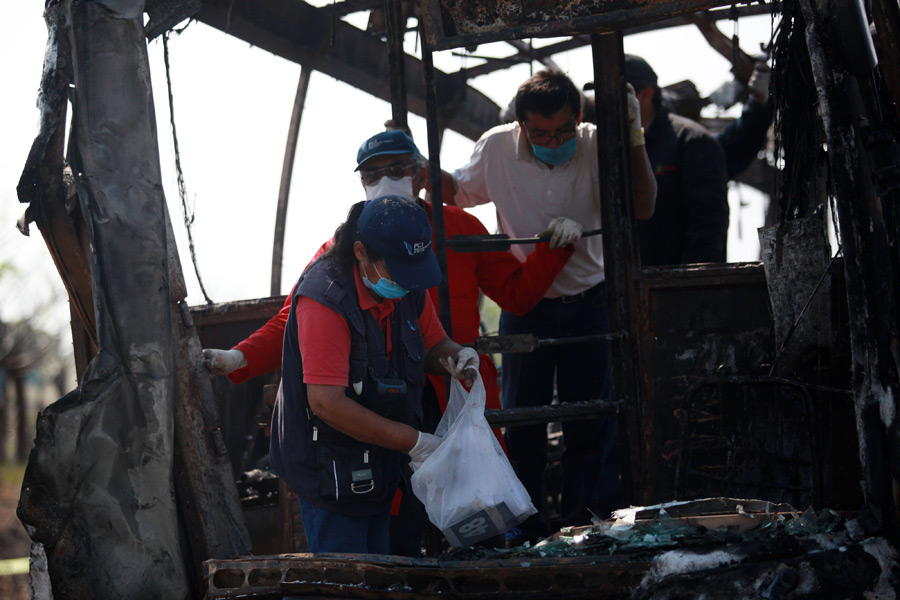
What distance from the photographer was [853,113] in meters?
2.24

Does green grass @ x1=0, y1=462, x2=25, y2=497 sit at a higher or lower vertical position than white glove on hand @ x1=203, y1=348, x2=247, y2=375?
lower

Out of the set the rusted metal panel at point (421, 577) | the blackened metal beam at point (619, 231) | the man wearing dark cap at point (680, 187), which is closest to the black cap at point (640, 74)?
the man wearing dark cap at point (680, 187)

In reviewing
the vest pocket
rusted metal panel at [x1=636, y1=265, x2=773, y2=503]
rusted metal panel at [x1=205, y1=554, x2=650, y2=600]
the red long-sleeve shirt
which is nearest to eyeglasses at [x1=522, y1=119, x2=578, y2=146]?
the red long-sleeve shirt

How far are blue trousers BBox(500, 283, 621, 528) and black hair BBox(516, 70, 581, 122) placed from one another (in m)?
0.83

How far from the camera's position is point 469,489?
100 inches

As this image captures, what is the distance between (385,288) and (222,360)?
2.35 ft

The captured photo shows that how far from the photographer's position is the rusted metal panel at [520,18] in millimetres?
3131

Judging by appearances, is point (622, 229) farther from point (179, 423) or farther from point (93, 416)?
point (93, 416)

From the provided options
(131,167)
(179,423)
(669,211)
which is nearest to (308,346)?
(179,423)

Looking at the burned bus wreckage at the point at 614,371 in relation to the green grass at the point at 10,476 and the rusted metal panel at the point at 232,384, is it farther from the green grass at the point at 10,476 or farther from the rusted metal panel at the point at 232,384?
the green grass at the point at 10,476

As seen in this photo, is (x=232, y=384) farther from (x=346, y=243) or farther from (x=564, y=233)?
(x=564, y=233)

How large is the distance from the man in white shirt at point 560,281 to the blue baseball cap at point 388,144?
1.71 ft

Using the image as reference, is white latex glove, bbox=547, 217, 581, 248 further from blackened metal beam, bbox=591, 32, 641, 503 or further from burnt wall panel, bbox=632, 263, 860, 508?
burnt wall panel, bbox=632, 263, 860, 508

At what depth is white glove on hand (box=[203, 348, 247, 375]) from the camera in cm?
292
